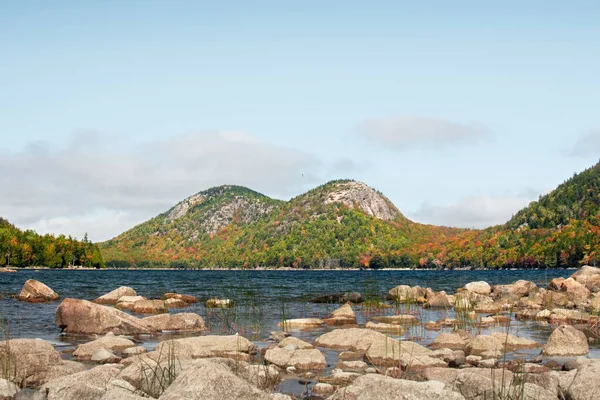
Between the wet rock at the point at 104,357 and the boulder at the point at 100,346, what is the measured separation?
81 cm

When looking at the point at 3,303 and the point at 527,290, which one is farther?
the point at 527,290

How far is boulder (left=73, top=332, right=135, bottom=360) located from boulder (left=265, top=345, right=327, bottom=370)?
5329 millimetres

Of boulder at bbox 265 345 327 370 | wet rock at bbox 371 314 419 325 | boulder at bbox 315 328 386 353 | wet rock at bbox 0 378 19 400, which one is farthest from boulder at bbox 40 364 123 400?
wet rock at bbox 371 314 419 325

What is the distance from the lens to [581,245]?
16762cm

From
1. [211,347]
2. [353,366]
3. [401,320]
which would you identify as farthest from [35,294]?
[353,366]

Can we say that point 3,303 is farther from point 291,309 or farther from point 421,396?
point 421,396

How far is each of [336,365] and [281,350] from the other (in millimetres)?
1587

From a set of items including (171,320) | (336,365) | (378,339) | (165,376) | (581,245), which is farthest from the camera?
(581,245)

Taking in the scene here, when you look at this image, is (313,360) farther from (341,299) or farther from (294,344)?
(341,299)

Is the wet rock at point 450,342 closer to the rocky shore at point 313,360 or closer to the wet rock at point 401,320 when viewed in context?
the rocky shore at point 313,360

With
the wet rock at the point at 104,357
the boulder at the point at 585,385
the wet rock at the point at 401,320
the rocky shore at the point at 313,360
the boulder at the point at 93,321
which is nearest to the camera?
the rocky shore at the point at 313,360

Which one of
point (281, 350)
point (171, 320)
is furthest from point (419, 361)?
point (171, 320)

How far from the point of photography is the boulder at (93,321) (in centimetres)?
2311

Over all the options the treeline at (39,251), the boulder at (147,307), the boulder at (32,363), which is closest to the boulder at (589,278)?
the boulder at (147,307)
